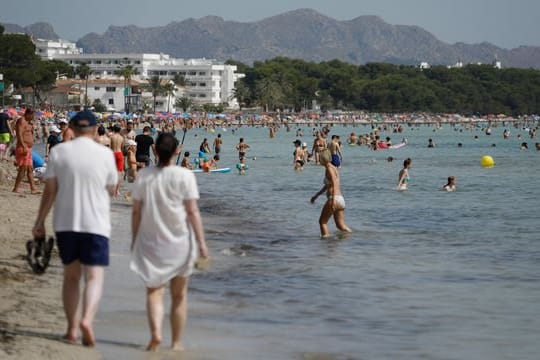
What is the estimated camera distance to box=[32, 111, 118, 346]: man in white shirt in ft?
21.0

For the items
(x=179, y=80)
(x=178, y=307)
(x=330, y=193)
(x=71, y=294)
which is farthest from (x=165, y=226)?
(x=179, y=80)

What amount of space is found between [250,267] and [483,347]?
475 cm

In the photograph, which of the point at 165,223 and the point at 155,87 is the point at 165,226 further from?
the point at 155,87

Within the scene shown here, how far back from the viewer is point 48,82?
370ft

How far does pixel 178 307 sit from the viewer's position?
677cm

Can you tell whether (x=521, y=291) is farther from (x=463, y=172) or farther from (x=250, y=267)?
(x=463, y=172)

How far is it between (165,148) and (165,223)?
1.62ft

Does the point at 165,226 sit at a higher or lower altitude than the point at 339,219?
higher

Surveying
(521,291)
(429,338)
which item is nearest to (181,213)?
(429,338)

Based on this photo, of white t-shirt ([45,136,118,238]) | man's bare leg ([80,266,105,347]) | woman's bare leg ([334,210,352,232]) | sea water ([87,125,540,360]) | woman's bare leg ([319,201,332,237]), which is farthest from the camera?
woman's bare leg ([334,210,352,232])

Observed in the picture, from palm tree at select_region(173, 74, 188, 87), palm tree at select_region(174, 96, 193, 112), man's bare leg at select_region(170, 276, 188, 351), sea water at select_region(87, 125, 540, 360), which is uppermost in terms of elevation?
palm tree at select_region(173, 74, 188, 87)

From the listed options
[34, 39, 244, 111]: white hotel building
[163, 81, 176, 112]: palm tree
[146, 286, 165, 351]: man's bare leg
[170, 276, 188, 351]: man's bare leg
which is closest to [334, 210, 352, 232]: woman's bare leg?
[170, 276, 188, 351]: man's bare leg

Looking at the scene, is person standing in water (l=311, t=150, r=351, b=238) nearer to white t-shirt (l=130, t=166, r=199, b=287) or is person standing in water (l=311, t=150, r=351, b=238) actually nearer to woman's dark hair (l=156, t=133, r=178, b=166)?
woman's dark hair (l=156, t=133, r=178, b=166)

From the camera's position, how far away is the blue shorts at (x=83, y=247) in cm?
641
